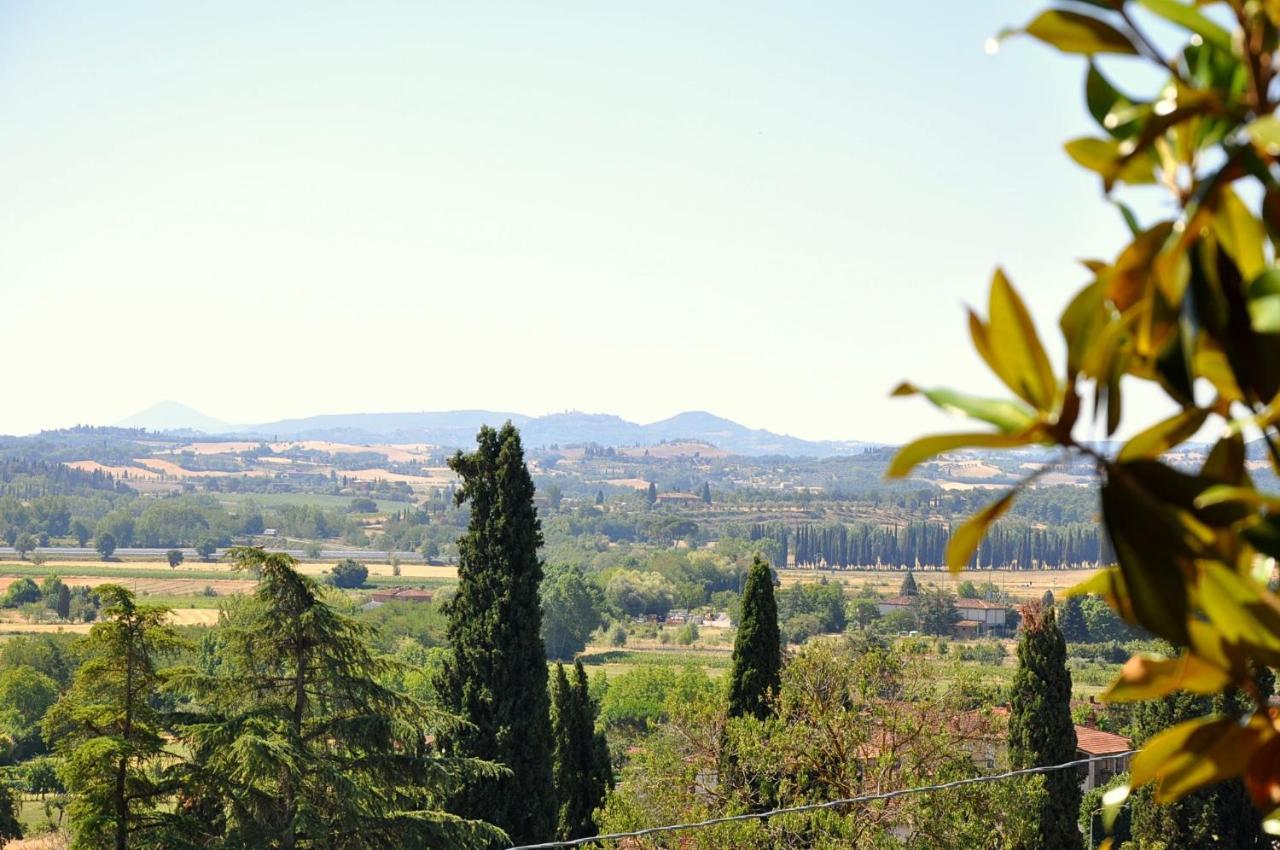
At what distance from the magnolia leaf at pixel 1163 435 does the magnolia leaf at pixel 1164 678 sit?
9cm

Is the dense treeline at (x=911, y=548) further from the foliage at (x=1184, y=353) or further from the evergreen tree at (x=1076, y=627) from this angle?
the foliage at (x=1184, y=353)

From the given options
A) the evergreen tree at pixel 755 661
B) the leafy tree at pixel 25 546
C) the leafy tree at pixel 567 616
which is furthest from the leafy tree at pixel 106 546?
the evergreen tree at pixel 755 661

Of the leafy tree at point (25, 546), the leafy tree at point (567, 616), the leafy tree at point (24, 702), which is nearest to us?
the leafy tree at point (24, 702)

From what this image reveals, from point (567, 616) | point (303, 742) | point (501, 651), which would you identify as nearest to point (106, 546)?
point (567, 616)

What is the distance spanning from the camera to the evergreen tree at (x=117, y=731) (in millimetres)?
8312

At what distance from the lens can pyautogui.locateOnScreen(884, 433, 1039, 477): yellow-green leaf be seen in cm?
44

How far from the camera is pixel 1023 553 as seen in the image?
4053 inches

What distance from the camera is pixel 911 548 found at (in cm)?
10444

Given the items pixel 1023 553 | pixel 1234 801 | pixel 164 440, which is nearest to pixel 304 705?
pixel 1234 801

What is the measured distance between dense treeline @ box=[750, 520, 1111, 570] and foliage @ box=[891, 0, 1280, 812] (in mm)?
100784

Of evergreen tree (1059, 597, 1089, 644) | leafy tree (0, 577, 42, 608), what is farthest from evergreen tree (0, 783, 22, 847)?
leafy tree (0, 577, 42, 608)

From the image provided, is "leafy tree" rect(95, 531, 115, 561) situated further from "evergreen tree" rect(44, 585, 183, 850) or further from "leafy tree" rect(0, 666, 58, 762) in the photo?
"evergreen tree" rect(44, 585, 183, 850)

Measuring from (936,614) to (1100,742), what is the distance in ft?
138

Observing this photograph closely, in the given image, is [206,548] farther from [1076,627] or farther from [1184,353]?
[1184,353]
